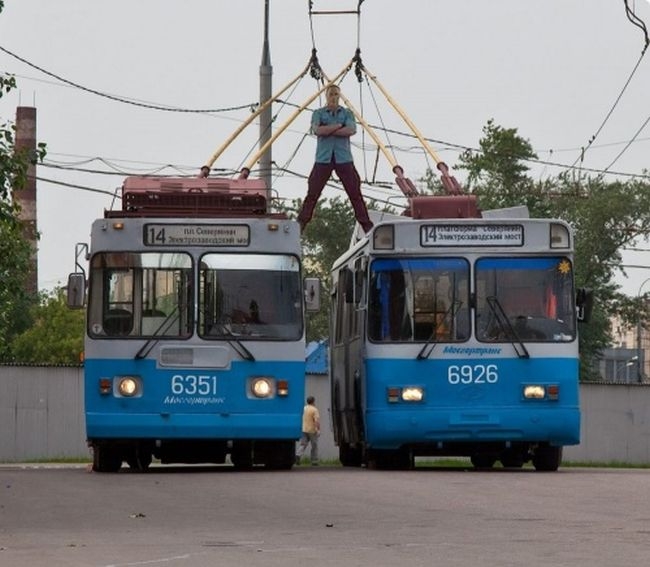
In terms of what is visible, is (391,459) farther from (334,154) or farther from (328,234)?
(328,234)

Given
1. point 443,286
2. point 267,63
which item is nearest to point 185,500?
point 443,286

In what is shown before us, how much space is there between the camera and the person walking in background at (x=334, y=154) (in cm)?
2709

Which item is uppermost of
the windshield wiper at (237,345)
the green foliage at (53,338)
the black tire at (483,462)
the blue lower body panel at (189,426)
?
the green foliage at (53,338)

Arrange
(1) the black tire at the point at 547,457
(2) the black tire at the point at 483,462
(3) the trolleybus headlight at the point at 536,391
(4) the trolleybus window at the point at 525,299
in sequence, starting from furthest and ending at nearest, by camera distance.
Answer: (2) the black tire at the point at 483,462 < (1) the black tire at the point at 547,457 < (4) the trolleybus window at the point at 525,299 < (3) the trolleybus headlight at the point at 536,391

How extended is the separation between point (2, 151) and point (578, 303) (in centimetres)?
688

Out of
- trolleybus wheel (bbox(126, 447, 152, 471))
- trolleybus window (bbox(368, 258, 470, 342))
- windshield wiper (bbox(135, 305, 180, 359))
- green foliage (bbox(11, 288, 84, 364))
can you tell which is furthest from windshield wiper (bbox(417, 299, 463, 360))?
green foliage (bbox(11, 288, 84, 364))

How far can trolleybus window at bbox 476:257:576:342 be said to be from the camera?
24406 millimetres

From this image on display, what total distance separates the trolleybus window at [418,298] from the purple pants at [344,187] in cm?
207

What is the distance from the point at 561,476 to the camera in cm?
2339

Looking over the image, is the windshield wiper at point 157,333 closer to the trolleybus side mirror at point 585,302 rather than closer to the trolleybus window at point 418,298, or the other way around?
the trolleybus window at point 418,298

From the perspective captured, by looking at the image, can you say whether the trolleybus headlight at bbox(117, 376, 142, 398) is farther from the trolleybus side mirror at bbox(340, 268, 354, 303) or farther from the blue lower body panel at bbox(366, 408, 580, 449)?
the trolleybus side mirror at bbox(340, 268, 354, 303)

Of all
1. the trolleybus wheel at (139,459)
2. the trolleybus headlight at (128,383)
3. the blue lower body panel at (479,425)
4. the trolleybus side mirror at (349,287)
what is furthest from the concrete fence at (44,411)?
the trolleybus headlight at (128,383)

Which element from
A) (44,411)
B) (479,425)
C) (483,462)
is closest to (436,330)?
(479,425)

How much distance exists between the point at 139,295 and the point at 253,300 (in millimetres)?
1278
